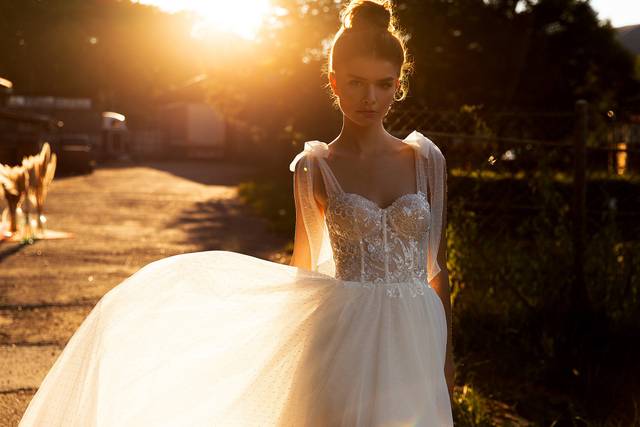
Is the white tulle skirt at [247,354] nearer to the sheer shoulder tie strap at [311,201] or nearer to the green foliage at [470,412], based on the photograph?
the sheer shoulder tie strap at [311,201]

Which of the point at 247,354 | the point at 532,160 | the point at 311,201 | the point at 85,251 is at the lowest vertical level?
the point at 85,251

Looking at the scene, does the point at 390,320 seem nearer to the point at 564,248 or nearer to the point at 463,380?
the point at 463,380

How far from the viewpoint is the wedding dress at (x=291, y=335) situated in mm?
2732

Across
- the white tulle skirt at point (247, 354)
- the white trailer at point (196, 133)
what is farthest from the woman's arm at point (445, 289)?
the white trailer at point (196, 133)

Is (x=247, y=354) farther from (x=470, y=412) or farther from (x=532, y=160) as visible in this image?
(x=532, y=160)

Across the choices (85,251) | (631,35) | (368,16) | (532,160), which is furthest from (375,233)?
(85,251)

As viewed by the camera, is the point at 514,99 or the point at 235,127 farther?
the point at 235,127

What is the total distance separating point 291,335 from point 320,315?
125 mm

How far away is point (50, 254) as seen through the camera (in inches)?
482

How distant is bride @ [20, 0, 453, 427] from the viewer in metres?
2.75

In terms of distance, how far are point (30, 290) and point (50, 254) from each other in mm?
3016

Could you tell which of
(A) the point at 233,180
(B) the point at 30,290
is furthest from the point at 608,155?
(A) the point at 233,180

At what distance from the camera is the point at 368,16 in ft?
9.33

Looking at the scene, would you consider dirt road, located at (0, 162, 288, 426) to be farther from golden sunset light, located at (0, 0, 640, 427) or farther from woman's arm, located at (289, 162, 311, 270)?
Result: woman's arm, located at (289, 162, 311, 270)
